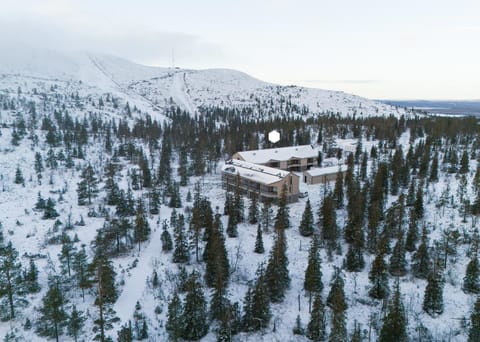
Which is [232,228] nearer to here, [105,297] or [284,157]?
[105,297]

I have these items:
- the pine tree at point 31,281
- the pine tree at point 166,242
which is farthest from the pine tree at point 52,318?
the pine tree at point 166,242

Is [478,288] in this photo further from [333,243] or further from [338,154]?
[338,154]

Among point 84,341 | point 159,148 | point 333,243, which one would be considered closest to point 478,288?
point 333,243

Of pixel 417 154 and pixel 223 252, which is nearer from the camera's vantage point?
pixel 223 252

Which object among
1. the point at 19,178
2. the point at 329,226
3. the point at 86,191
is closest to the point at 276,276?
the point at 329,226

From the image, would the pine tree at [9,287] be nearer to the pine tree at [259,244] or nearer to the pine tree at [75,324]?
the pine tree at [75,324]
